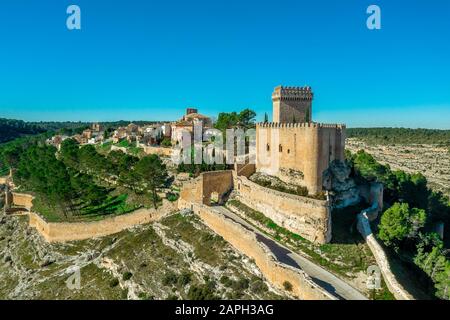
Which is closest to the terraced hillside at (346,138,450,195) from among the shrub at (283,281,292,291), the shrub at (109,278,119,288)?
the shrub at (283,281,292,291)

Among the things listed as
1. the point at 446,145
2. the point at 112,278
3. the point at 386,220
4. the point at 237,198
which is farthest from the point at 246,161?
the point at 446,145

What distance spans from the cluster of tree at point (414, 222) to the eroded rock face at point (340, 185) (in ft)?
11.1

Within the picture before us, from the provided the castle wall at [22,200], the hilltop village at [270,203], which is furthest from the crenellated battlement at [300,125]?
the castle wall at [22,200]

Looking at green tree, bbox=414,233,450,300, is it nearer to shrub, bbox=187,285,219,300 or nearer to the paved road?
the paved road

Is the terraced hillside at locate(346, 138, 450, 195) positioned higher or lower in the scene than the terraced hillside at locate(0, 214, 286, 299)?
higher

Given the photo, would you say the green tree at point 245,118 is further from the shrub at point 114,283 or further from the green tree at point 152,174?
the shrub at point 114,283

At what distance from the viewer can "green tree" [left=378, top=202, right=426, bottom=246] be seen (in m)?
30.0

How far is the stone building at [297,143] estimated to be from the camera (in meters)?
31.3

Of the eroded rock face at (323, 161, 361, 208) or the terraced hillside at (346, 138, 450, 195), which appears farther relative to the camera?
the terraced hillside at (346, 138, 450, 195)

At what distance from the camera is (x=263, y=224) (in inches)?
1195

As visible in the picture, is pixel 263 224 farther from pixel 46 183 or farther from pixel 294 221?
pixel 46 183

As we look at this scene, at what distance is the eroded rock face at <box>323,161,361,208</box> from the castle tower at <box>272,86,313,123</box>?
6710 millimetres

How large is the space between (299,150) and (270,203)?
536cm
